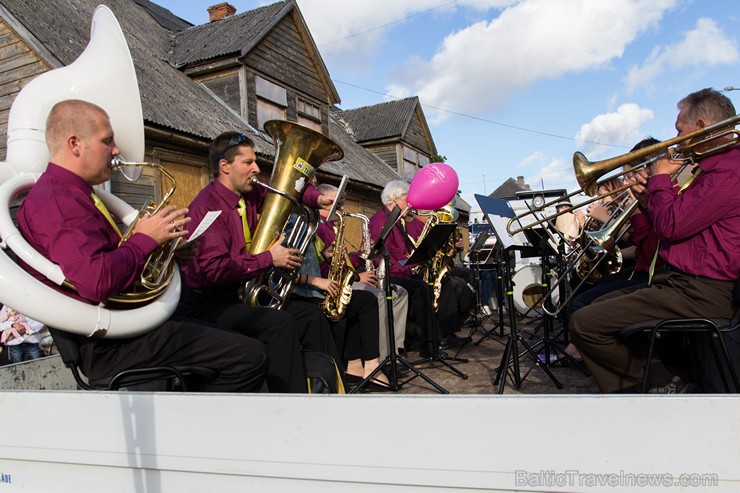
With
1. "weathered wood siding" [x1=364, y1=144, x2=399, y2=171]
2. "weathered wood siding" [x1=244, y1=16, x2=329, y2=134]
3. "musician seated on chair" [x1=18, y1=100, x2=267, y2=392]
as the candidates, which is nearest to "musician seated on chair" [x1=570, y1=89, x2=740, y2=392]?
"musician seated on chair" [x1=18, y1=100, x2=267, y2=392]

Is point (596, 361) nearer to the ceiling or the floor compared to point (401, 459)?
nearer to the ceiling

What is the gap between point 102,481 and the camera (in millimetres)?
1571

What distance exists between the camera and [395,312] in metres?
4.48

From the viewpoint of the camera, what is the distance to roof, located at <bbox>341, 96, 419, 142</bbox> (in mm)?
18188

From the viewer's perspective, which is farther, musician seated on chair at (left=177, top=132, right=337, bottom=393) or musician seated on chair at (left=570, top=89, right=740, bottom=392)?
musician seated on chair at (left=177, top=132, right=337, bottom=393)

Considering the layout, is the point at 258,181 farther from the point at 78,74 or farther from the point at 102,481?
the point at 102,481

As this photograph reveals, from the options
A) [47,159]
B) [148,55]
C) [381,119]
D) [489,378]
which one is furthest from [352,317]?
[381,119]

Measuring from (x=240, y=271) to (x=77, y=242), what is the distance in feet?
3.26

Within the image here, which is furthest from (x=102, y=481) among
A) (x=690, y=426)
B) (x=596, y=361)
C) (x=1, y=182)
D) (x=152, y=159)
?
(x=152, y=159)

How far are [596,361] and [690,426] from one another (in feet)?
4.99

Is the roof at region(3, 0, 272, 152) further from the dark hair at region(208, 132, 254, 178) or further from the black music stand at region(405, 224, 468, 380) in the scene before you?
the black music stand at region(405, 224, 468, 380)

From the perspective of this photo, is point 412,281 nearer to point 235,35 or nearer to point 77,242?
point 77,242

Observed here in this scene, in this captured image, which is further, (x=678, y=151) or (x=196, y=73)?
(x=196, y=73)

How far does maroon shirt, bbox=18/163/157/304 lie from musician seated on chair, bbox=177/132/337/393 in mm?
723
